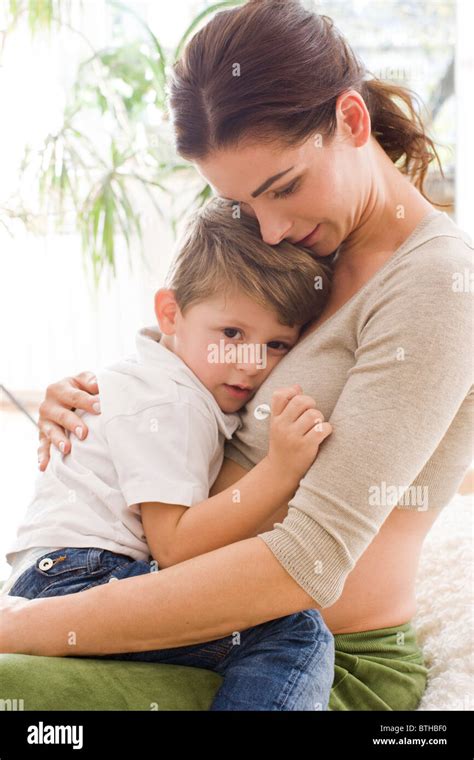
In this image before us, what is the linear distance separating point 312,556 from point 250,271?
0.46m

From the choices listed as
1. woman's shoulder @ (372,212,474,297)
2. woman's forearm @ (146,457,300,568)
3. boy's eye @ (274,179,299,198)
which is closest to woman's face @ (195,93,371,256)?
boy's eye @ (274,179,299,198)

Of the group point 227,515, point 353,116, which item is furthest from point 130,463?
point 353,116

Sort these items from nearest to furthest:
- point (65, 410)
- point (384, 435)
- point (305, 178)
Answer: point (384, 435) < point (305, 178) < point (65, 410)

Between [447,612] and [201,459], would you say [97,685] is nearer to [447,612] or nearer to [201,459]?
[201,459]

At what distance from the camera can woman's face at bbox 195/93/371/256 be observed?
1216 mm

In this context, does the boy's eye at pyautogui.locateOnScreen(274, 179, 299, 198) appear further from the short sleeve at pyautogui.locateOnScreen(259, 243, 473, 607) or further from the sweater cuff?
the sweater cuff

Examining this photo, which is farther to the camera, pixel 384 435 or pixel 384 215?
pixel 384 215

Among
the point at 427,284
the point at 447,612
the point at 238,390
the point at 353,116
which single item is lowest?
the point at 447,612

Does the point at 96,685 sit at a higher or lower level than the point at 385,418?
lower

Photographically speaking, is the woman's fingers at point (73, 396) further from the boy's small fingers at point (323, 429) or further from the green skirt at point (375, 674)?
the green skirt at point (375, 674)

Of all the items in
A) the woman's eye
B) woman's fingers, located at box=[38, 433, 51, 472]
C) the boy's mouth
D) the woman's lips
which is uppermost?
the woman's lips

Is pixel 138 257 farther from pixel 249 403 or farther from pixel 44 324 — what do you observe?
pixel 249 403

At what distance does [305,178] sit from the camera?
1225 millimetres
